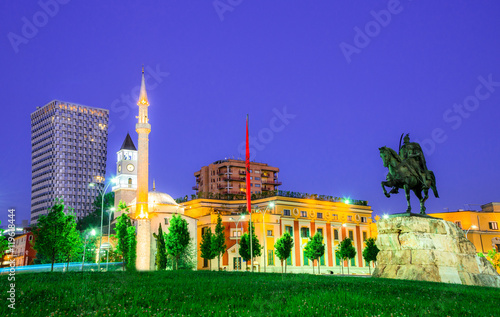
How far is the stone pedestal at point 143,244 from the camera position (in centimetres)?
5719

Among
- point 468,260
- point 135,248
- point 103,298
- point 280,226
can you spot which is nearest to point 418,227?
point 468,260

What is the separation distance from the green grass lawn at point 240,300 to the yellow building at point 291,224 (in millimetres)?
44761

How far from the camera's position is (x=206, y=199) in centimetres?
7856

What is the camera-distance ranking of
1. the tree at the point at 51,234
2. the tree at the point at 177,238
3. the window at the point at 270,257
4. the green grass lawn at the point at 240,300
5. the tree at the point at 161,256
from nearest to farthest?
the green grass lawn at the point at 240,300 → the tree at the point at 51,234 → the tree at the point at 177,238 → the tree at the point at 161,256 → the window at the point at 270,257

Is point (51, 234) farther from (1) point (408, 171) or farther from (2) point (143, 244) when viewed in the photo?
(1) point (408, 171)

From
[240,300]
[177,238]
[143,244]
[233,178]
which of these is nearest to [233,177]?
[233,178]

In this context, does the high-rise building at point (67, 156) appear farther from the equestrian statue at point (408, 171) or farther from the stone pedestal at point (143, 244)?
the equestrian statue at point (408, 171)

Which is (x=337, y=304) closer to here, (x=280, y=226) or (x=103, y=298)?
(x=103, y=298)

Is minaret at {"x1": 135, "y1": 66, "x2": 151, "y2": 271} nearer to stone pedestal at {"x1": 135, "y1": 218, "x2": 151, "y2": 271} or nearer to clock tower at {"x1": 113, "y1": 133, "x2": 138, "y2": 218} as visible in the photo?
stone pedestal at {"x1": 135, "y1": 218, "x2": 151, "y2": 271}

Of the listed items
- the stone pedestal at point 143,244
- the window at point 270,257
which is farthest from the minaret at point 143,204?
the window at point 270,257

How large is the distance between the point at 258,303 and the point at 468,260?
18.9m

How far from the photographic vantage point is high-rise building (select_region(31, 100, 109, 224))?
174 m

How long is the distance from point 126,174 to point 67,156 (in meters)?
83.7

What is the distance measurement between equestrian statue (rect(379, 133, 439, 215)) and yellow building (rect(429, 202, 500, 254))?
5846cm
